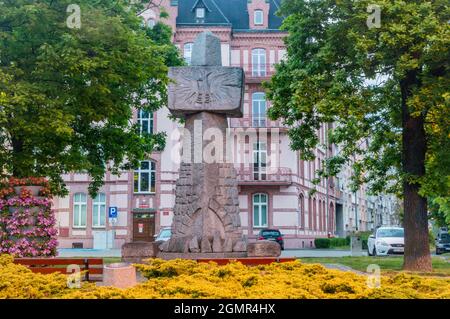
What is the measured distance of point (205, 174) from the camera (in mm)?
14836

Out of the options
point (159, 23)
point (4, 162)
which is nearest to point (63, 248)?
point (159, 23)

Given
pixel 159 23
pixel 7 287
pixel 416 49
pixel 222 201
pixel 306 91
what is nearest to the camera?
pixel 7 287

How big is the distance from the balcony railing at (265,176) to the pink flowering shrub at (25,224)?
3020cm

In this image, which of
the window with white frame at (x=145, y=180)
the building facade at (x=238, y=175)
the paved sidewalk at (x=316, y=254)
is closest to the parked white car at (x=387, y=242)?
the paved sidewalk at (x=316, y=254)

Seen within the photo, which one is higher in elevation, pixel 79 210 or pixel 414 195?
pixel 79 210

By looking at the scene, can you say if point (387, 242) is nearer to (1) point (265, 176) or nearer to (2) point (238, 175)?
(1) point (265, 176)

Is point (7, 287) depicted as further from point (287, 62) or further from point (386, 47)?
point (287, 62)

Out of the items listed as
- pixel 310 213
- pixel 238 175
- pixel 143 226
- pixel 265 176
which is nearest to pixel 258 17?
pixel 265 176

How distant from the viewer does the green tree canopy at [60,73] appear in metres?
18.0

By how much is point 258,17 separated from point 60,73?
1304 inches

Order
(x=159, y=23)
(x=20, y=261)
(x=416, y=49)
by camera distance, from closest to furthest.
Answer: (x=20, y=261) → (x=416, y=49) → (x=159, y=23)

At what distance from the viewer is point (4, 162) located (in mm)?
20016

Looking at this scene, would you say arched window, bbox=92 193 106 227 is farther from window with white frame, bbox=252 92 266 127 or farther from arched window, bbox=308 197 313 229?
arched window, bbox=308 197 313 229

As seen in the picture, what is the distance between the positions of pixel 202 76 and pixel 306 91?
440cm
